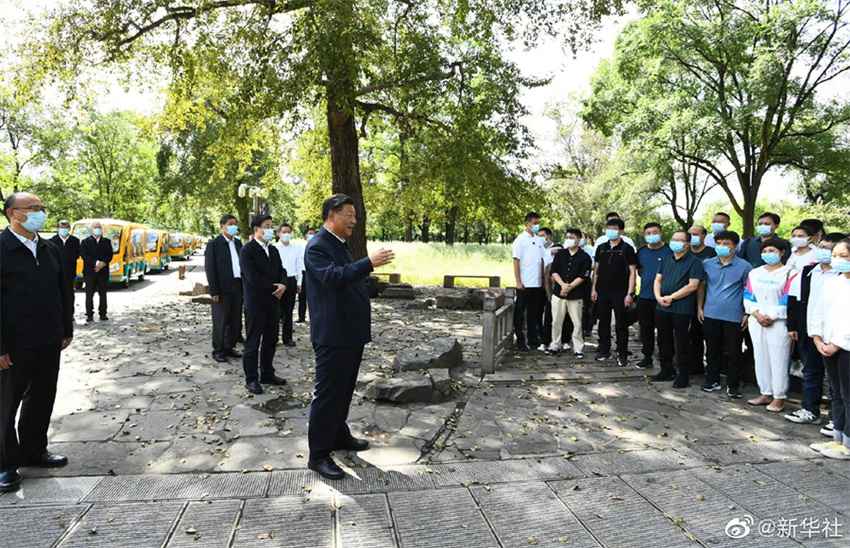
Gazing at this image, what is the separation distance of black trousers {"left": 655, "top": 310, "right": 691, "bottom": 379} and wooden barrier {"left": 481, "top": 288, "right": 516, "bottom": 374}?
206 centimetres

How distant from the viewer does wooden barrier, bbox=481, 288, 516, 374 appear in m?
6.70

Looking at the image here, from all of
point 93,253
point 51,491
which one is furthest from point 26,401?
point 93,253

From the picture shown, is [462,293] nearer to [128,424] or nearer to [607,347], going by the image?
[607,347]

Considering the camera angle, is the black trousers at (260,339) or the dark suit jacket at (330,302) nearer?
the dark suit jacket at (330,302)

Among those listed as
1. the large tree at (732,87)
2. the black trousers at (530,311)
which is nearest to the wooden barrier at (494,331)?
the black trousers at (530,311)

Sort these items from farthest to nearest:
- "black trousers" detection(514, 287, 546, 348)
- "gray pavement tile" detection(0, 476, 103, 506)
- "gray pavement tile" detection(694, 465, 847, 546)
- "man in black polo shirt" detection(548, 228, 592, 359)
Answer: "black trousers" detection(514, 287, 546, 348), "man in black polo shirt" detection(548, 228, 592, 359), "gray pavement tile" detection(0, 476, 103, 506), "gray pavement tile" detection(694, 465, 847, 546)

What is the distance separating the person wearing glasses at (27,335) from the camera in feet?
11.8

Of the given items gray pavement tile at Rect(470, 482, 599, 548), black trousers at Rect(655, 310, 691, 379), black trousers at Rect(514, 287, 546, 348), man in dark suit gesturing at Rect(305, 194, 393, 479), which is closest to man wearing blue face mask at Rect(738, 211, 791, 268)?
black trousers at Rect(655, 310, 691, 379)

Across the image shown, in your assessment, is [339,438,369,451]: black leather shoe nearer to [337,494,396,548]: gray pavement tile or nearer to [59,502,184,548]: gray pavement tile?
[337,494,396,548]: gray pavement tile

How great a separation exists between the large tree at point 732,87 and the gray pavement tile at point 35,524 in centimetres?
1935

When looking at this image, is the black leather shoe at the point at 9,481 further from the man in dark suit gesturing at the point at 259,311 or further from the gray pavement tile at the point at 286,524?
the man in dark suit gesturing at the point at 259,311

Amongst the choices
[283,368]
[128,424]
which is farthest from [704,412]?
[128,424]

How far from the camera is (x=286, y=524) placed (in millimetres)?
3160

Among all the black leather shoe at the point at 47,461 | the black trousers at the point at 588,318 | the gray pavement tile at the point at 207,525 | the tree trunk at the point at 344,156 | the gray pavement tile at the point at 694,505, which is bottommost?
the gray pavement tile at the point at 694,505
